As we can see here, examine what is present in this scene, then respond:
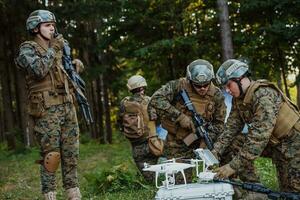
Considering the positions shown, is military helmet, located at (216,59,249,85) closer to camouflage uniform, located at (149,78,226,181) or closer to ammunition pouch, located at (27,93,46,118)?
camouflage uniform, located at (149,78,226,181)

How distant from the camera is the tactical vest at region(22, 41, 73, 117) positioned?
6.10 metres

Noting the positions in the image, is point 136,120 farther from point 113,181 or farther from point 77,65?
point 77,65

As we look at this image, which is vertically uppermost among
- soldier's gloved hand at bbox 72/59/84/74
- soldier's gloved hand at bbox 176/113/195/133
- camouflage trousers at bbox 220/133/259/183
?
soldier's gloved hand at bbox 72/59/84/74

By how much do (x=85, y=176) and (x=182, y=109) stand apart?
2.42 meters

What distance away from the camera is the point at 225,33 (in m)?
12.4

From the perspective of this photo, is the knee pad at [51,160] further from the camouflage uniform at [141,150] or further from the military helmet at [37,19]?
the camouflage uniform at [141,150]

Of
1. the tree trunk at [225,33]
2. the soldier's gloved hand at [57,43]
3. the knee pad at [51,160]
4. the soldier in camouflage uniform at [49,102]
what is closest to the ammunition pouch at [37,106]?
the soldier in camouflage uniform at [49,102]

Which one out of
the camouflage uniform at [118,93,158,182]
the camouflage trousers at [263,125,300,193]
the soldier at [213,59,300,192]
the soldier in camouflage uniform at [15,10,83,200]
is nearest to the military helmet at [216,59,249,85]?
the soldier at [213,59,300,192]

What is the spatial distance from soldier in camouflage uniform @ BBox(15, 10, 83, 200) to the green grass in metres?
1.24

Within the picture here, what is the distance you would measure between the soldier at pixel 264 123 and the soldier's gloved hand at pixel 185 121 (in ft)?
3.40

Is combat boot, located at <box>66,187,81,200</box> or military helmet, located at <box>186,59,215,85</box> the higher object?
military helmet, located at <box>186,59,215,85</box>

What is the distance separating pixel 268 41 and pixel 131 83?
6019mm

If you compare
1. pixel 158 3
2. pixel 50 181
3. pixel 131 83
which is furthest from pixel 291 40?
pixel 50 181

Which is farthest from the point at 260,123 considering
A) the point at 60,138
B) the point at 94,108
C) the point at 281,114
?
the point at 94,108
